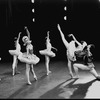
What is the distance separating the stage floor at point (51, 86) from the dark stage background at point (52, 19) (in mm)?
4562

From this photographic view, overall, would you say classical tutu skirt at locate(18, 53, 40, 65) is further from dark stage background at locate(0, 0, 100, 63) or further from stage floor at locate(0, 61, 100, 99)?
dark stage background at locate(0, 0, 100, 63)

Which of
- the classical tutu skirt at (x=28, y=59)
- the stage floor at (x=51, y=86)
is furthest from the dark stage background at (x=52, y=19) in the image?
the classical tutu skirt at (x=28, y=59)

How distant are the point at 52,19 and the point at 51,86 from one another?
23.1 ft

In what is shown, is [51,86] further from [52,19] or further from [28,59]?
[52,19]

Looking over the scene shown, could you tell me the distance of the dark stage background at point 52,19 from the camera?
42.8 ft

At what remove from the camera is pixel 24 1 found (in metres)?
13.4

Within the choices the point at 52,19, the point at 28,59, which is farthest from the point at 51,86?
the point at 52,19

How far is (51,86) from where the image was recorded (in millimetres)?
6965

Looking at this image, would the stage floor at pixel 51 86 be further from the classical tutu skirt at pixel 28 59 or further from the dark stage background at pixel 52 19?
the dark stage background at pixel 52 19

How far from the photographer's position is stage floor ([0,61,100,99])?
A: 6.06 metres

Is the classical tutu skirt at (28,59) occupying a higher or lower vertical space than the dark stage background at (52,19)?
lower

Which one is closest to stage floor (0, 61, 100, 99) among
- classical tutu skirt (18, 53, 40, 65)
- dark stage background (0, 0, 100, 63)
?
classical tutu skirt (18, 53, 40, 65)

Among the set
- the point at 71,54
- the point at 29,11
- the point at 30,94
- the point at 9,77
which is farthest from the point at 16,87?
the point at 29,11

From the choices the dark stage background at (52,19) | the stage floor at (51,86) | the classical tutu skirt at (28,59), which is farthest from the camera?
the dark stage background at (52,19)
